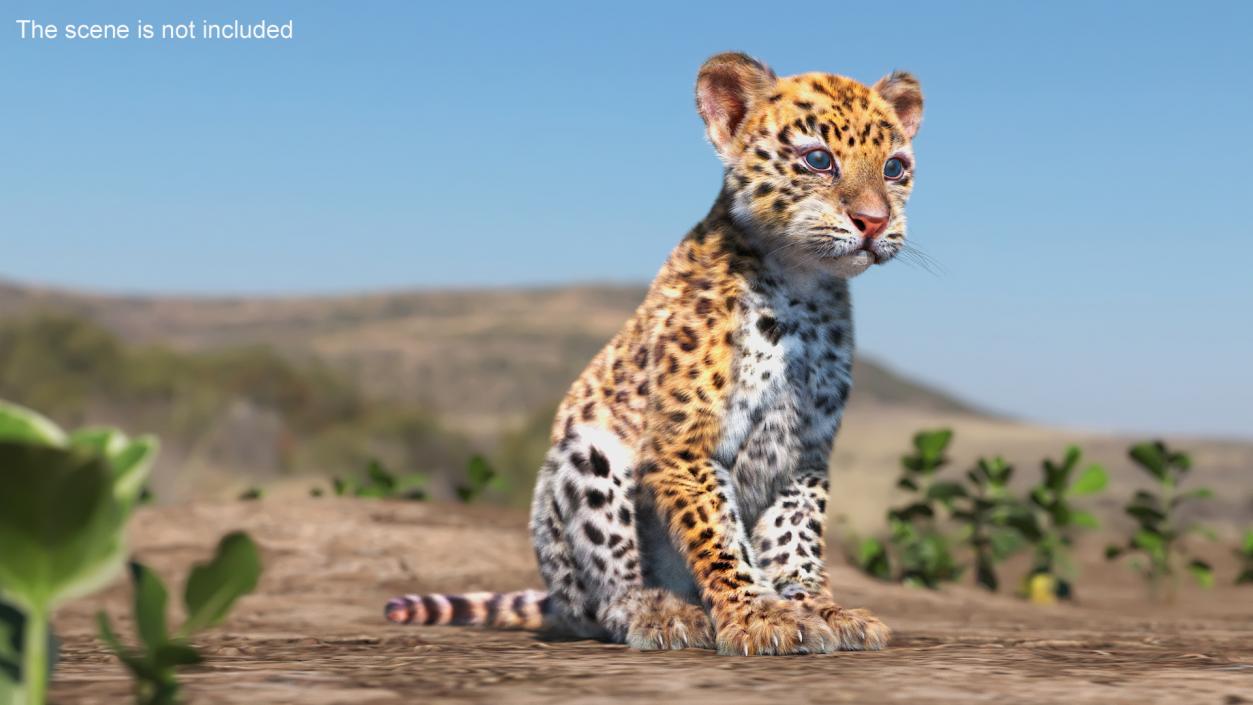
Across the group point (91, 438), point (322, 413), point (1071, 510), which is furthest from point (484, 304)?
point (91, 438)

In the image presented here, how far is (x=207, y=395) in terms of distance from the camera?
70.2ft

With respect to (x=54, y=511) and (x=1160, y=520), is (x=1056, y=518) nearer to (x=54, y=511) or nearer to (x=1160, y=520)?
(x=1160, y=520)

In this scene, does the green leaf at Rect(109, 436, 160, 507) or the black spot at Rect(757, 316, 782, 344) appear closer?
the green leaf at Rect(109, 436, 160, 507)

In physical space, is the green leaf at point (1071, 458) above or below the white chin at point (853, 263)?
below

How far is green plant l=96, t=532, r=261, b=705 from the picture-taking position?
2.38m

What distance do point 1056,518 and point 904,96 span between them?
18.2ft

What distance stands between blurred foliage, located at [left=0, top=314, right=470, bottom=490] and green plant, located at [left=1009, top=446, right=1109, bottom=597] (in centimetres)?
1176

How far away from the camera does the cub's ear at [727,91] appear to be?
17.4 ft

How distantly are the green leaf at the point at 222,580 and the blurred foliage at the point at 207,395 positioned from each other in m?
17.3

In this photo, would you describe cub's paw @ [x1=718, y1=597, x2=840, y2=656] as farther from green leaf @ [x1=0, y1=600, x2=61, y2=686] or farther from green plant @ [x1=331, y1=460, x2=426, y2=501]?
green plant @ [x1=331, y1=460, x2=426, y2=501]

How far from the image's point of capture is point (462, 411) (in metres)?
38.7

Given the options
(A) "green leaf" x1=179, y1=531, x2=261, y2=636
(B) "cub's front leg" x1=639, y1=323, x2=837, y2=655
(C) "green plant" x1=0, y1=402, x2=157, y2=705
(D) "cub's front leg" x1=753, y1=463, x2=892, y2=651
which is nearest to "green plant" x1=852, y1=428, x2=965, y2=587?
(D) "cub's front leg" x1=753, y1=463, x2=892, y2=651

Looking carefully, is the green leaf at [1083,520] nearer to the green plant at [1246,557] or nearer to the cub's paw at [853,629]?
the green plant at [1246,557]

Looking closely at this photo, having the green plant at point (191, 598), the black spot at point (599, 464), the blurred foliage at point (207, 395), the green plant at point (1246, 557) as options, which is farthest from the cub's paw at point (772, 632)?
the blurred foliage at point (207, 395)
